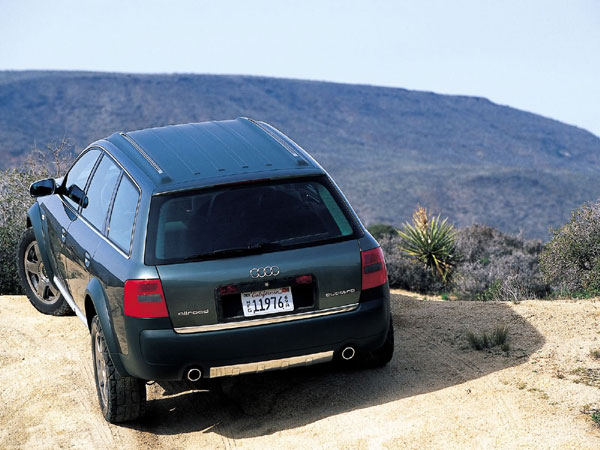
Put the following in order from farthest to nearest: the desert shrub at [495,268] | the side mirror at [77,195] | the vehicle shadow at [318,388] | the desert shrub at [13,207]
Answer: the desert shrub at [495,268], the desert shrub at [13,207], the side mirror at [77,195], the vehicle shadow at [318,388]

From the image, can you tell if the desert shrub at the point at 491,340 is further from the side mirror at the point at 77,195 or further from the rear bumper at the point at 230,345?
the side mirror at the point at 77,195

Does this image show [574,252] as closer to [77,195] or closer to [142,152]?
[77,195]

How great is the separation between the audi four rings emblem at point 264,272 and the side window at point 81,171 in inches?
84.0

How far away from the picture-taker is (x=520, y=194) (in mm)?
97188

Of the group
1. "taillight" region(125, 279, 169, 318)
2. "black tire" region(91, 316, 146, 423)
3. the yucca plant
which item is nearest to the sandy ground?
"black tire" region(91, 316, 146, 423)

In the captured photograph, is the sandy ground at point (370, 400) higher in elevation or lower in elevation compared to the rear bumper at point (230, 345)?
lower

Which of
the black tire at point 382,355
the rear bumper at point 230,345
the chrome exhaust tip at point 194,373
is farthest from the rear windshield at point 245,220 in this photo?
the black tire at point 382,355

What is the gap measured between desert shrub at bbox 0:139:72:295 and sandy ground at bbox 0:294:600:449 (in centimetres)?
405

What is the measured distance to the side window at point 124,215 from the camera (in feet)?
18.8

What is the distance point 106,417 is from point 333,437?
66.3 inches

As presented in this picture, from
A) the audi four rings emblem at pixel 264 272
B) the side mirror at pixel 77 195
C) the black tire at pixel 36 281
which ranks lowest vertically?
the black tire at pixel 36 281

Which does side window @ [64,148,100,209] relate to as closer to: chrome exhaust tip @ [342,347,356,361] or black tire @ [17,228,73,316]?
black tire @ [17,228,73,316]

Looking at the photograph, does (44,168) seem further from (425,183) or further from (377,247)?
(425,183)

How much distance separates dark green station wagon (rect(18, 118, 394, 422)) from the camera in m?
5.41
